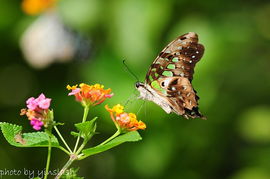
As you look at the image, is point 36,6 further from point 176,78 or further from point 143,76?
point 176,78

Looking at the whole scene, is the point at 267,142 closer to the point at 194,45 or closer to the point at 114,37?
the point at 114,37

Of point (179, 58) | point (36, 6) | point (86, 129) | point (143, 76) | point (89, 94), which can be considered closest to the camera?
point (86, 129)

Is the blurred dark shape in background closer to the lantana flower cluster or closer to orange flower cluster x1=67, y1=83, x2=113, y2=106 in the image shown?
orange flower cluster x1=67, y1=83, x2=113, y2=106

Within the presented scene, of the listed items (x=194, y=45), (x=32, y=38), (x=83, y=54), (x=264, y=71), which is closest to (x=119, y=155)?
(x=83, y=54)

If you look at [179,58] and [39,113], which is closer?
[39,113]

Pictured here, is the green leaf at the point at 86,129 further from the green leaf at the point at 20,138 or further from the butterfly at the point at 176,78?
the butterfly at the point at 176,78

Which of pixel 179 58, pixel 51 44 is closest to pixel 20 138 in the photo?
pixel 179 58

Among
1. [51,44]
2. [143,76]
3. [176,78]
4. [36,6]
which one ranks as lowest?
[143,76]
